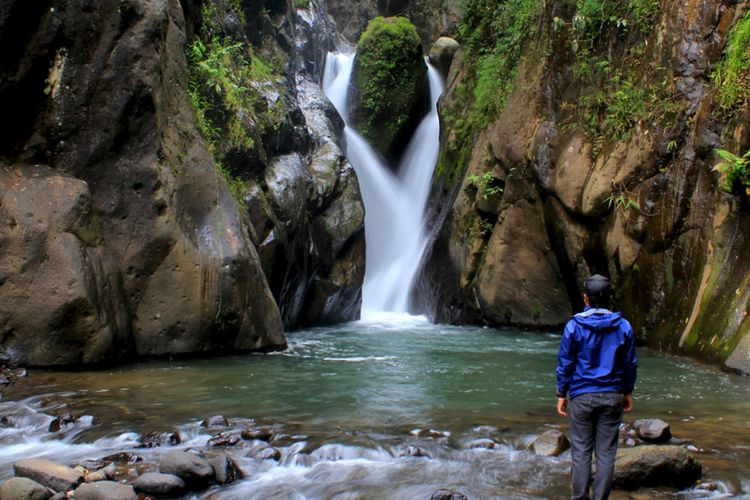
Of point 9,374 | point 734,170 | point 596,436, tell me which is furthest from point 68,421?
point 734,170

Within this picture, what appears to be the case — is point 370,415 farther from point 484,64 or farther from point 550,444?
point 484,64

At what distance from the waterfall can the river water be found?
340 inches

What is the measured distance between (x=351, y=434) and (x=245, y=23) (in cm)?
1329

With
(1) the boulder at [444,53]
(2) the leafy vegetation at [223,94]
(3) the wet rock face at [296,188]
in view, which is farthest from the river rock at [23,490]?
(1) the boulder at [444,53]

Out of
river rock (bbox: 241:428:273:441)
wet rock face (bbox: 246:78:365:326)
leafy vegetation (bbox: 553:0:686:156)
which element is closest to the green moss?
wet rock face (bbox: 246:78:365:326)

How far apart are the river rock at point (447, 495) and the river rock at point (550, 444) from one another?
119 centimetres

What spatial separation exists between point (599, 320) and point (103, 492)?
10.9 ft

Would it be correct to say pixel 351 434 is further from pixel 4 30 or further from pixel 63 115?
pixel 4 30

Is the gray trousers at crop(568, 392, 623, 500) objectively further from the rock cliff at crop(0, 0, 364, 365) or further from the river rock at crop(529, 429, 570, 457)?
the rock cliff at crop(0, 0, 364, 365)

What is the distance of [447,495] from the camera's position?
4.21 metres

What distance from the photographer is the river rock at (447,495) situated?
4199 mm

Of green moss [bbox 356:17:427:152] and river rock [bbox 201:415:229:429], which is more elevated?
green moss [bbox 356:17:427:152]

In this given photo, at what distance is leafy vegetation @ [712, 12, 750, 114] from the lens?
9172 millimetres

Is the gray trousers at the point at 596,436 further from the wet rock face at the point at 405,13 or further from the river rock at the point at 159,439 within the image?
the wet rock face at the point at 405,13
